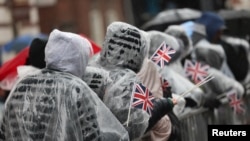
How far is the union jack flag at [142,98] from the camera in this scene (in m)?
4.74

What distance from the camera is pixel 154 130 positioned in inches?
205

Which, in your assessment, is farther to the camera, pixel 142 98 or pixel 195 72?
pixel 195 72

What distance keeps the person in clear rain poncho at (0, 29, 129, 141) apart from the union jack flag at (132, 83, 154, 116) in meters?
0.33

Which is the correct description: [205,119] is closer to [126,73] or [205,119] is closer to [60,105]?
[126,73]

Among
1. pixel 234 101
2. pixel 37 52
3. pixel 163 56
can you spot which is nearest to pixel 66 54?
pixel 37 52

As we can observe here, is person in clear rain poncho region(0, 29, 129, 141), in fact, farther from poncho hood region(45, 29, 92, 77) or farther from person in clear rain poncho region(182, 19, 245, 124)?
person in clear rain poncho region(182, 19, 245, 124)

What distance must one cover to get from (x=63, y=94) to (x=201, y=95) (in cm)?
321

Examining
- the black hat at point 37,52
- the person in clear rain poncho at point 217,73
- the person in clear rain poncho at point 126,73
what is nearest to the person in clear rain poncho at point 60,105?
the person in clear rain poncho at point 126,73

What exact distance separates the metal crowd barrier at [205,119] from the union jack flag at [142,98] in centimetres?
134

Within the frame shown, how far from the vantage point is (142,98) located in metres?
4.75

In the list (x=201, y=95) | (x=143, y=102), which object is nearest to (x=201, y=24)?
(x=201, y=95)

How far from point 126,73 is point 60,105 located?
34.3 inches

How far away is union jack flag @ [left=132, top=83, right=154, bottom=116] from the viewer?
4.74 m

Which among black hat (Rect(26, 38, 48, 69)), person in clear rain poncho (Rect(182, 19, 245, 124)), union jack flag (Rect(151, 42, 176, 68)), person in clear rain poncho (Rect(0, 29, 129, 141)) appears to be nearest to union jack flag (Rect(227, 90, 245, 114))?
person in clear rain poncho (Rect(182, 19, 245, 124))
